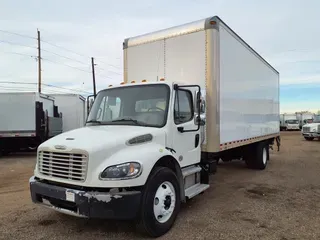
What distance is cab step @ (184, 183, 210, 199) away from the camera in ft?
17.1

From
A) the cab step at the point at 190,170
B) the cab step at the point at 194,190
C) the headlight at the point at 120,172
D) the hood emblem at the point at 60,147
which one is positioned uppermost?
the hood emblem at the point at 60,147

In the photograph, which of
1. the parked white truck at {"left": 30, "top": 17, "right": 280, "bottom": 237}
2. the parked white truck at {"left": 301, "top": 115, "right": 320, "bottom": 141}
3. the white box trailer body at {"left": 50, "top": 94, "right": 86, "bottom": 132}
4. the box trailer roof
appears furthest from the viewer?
the parked white truck at {"left": 301, "top": 115, "right": 320, "bottom": 141}

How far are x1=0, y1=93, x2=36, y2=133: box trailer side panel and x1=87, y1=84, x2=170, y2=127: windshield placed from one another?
10.4 meters

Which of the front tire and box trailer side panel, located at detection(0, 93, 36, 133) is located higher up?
box trailer side panel, located at detection(0, 93, 36, 133)

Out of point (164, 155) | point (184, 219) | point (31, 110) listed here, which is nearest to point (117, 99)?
point (164, 155)

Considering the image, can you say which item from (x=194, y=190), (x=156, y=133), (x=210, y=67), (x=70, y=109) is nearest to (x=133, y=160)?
(x=156, y=133)

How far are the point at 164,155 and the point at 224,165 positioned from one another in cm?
749

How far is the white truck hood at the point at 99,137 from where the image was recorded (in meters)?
4.04

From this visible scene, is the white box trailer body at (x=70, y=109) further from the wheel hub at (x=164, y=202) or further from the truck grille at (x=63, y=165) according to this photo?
the wheel hub at (x=164, y=202)

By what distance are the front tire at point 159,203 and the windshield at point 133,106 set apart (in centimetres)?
89

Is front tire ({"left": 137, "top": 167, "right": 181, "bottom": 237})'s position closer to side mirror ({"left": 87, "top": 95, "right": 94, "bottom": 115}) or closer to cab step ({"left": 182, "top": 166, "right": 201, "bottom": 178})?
cab step ({"left": 182, "top": 166, "right": 201, "bottom": 178})

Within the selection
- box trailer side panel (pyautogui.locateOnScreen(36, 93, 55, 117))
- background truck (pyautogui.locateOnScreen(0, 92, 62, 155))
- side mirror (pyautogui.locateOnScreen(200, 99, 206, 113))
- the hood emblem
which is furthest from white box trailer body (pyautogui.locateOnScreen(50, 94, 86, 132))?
the hood emblem

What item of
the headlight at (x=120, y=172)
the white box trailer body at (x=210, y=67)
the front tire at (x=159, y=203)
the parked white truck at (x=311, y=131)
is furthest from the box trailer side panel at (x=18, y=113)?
the parked white truck at (x=311, y=131)

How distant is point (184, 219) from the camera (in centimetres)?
504
